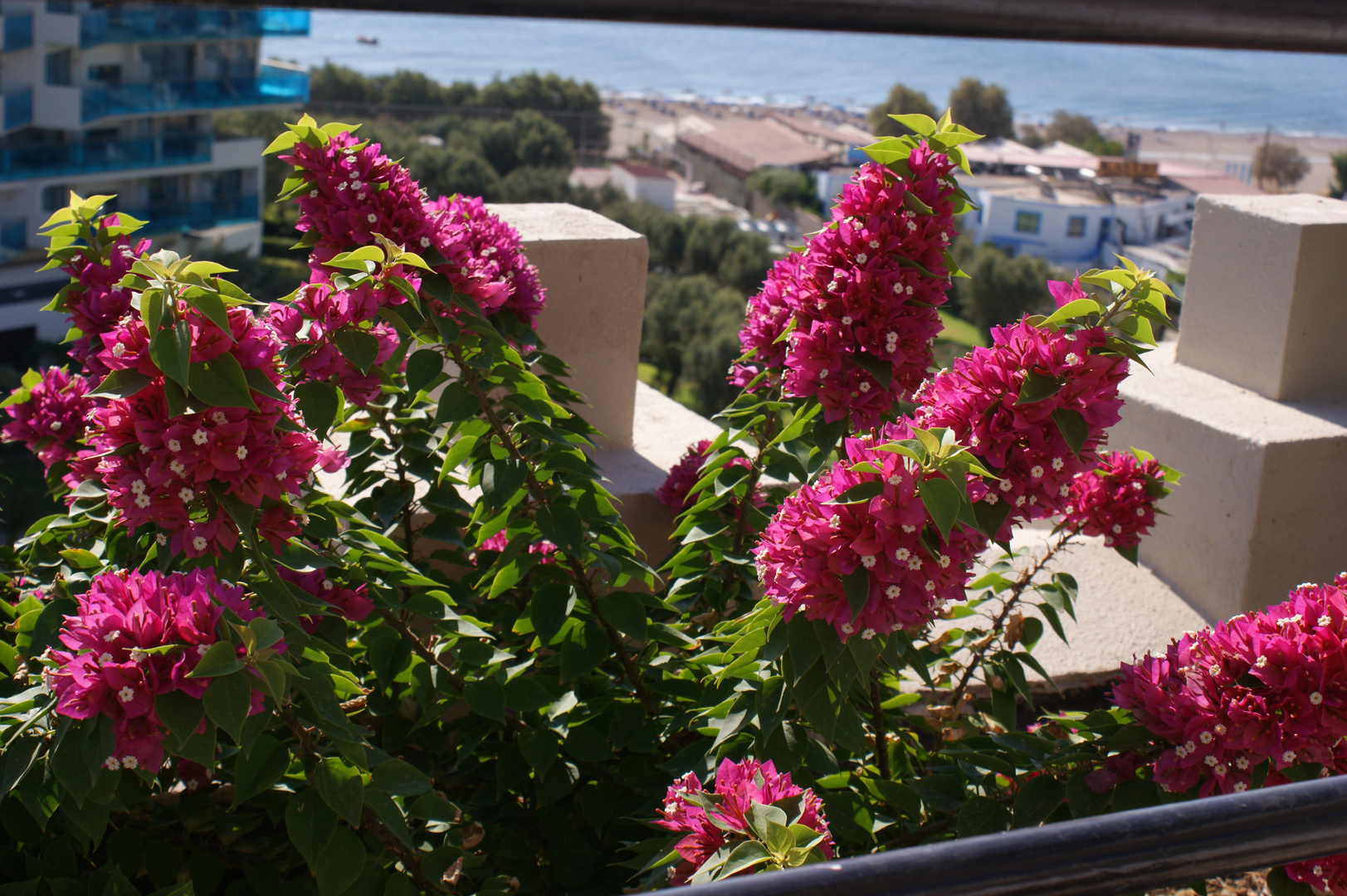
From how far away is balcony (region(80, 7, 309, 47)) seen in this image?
21641mm

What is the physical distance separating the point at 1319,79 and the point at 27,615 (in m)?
88.6

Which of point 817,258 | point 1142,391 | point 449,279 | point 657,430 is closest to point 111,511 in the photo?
point 449,279

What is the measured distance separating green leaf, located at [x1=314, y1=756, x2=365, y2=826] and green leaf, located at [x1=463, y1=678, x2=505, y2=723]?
0.25 meters

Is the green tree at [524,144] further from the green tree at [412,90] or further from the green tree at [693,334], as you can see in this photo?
the green tree at [693,334]

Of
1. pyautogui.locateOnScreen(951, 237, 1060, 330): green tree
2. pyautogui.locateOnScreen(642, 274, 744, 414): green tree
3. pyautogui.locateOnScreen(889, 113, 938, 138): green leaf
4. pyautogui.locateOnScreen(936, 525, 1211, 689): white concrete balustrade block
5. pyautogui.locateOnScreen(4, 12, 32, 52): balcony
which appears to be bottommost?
pyautogui.locateOnScreen(642, 274, 744, 414): green tree

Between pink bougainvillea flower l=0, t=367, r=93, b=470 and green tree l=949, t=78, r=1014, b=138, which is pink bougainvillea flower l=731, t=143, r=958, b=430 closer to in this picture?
pink bougainvillea flower l=0, t=367, r=93, b=470

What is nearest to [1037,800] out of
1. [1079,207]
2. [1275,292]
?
[1275,292]

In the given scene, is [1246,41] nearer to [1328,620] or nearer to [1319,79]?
[1328,620]

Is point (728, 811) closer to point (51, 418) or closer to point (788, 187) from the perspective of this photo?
point (51, 418)

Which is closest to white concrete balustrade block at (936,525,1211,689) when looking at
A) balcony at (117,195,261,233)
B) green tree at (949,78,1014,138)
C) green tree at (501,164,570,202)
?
balcony at (117,195,261,233)

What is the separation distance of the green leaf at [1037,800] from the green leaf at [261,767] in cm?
66

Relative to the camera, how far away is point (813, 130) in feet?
180

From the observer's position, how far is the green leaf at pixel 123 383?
0.76 m

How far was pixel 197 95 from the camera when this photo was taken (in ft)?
77.6
